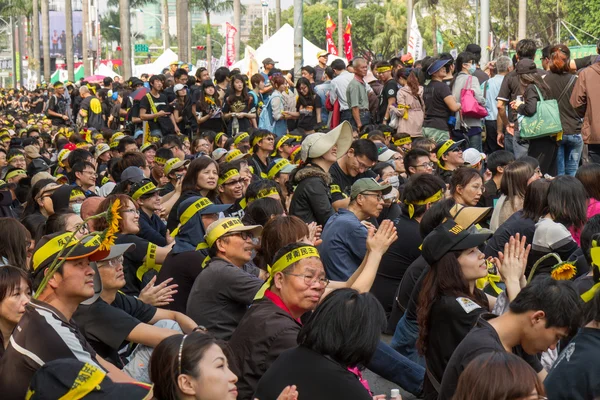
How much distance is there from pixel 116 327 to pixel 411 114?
1023 cm

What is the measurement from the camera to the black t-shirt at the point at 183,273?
7.39m

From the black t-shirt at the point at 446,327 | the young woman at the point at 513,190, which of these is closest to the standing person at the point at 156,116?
the young woman at the point at 513,190

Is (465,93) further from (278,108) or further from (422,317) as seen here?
(422,317)

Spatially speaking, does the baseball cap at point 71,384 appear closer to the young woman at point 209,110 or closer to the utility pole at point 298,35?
the young woman at point 209,110

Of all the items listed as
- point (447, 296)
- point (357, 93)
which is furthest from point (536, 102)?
point (447, 296)

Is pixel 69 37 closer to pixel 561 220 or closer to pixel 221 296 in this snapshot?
pixel 561 220

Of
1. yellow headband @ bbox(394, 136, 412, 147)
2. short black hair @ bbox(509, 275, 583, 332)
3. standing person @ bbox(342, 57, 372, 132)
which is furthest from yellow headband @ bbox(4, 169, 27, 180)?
short black hair @ bbox(509, 275, 583, 332)

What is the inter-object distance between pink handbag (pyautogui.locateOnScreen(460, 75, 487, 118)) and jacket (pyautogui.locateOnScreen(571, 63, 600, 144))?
3.04 m

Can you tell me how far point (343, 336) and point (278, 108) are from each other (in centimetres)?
1360

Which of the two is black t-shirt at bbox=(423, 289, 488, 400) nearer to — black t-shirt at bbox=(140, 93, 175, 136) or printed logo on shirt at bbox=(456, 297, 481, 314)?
printed logo on shirt at bbox=(456, 297, 481, 314)

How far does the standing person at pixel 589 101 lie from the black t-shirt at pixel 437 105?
3143 mm

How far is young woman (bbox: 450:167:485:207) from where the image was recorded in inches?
375

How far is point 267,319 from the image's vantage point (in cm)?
541

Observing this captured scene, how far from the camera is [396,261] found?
863 cm
